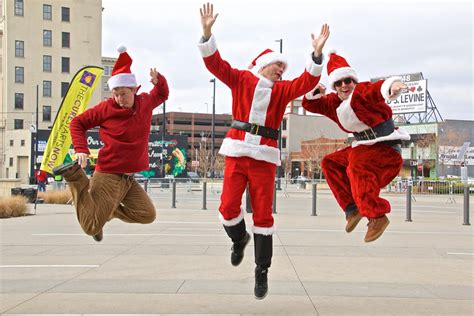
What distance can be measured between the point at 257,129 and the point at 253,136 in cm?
8

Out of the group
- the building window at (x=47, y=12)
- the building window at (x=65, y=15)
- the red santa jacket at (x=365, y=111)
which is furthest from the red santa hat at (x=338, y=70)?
the building window at (x=47, y=12)

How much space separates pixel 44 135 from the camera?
39.1m

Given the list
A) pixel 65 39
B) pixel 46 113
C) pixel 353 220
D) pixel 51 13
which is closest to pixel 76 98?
pixel 353 220

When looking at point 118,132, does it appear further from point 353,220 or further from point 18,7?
point 18,7

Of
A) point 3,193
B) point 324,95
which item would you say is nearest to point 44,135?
point 3,193

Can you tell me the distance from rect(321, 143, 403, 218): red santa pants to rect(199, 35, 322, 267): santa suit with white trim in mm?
589

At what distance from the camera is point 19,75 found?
52094 millimetres

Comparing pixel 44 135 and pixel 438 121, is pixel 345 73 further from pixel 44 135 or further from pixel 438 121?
pixel 438 121

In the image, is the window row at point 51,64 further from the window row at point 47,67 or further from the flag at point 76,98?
the flag at point 76,98

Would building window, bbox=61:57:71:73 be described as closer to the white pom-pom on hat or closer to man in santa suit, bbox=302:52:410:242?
the white pom-pom on hat

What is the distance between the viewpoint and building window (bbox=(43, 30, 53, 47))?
52.4m

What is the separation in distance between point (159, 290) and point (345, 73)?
3410mm

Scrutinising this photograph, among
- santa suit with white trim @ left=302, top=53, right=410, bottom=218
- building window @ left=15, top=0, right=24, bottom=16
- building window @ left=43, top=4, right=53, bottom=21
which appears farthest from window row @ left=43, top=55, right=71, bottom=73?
santa suit with white trim @ left=302, top=53, right=410, bottom=218

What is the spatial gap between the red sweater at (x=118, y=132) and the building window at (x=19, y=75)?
166 feet
